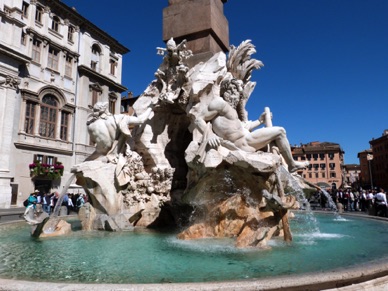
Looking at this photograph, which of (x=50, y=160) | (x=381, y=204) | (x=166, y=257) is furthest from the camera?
(x=50, y=160)

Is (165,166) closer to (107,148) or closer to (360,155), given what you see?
(107,148)

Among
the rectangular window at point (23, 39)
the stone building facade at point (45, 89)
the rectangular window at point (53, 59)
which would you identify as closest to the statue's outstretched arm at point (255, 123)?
the stone building facade at point (45, 89)

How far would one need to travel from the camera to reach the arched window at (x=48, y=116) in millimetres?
25194

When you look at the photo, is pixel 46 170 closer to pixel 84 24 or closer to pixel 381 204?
pixel 84 24

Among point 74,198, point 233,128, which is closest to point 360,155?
point 74,198

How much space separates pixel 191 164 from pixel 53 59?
989 inches

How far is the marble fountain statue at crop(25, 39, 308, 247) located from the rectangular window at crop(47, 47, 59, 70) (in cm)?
2173

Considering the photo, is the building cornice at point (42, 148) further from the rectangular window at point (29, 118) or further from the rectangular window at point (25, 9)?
the rectangular window at point (25, 9)

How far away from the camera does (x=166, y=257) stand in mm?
3857

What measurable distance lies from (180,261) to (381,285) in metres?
1.97

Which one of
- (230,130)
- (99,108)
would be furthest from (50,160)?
(230,130)

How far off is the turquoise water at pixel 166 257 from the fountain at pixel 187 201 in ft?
0.05

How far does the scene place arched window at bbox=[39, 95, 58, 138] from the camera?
2519 centimetres

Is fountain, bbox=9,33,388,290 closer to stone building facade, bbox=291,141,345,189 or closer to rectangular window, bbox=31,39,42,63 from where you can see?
rectangular window, bbox=31,39,42,63
